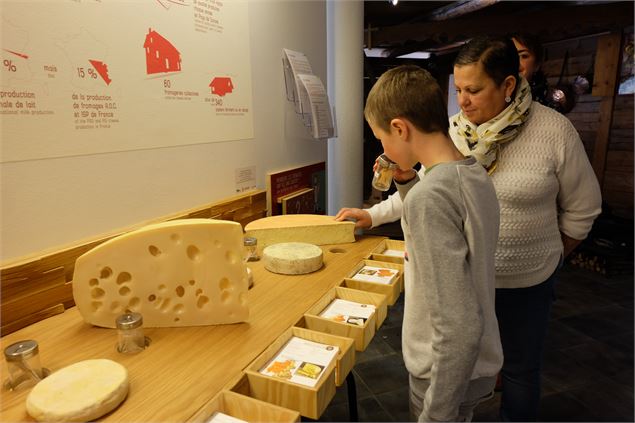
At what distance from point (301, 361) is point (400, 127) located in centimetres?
52

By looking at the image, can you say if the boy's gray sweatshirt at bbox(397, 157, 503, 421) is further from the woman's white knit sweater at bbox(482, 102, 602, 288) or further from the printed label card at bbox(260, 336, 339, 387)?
the woman's white knit sweater at bbox(482, 102, 602, 288)

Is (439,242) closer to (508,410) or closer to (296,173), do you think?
(508,410)

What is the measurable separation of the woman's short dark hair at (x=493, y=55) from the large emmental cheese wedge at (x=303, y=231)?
26.5 inches

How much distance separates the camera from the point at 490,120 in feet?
4.35

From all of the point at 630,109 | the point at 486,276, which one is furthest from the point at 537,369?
the point at 630,109

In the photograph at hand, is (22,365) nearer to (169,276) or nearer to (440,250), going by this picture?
(169,276)

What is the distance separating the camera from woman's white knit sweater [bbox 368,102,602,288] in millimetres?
1284

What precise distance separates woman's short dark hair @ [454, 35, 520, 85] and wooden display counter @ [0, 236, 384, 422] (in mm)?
765

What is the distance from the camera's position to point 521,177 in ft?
4.20

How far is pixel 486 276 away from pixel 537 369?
0.83 metres

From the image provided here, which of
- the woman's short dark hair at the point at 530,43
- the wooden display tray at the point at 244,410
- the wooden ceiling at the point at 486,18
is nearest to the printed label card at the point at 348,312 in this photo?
the wooden display tray at the point at 244,410

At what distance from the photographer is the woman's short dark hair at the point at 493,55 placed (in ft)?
A: 4.00

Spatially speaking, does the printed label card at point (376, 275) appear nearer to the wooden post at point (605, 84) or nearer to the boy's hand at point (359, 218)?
the boy's hand at point (359, 218)

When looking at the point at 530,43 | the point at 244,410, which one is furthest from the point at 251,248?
the point at 530,43
